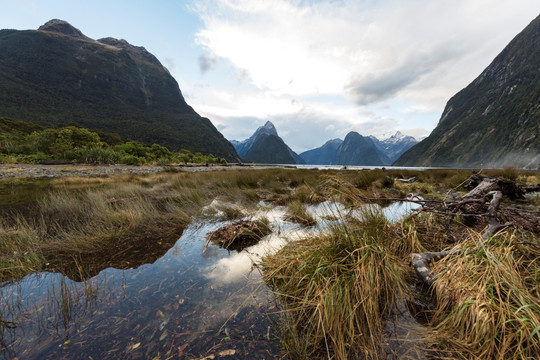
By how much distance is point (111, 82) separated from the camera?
125062 mm

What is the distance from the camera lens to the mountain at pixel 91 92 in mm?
74375

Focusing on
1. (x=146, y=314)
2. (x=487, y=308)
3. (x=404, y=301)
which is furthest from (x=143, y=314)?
(x=487, y=308)

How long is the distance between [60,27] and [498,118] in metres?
310

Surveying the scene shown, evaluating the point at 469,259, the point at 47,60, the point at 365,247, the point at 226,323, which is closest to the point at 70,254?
the point at 226,323

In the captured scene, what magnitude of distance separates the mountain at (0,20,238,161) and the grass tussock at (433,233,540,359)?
87.5 metres

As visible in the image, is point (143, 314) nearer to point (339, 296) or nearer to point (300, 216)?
point (339, 296)

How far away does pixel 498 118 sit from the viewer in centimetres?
8631

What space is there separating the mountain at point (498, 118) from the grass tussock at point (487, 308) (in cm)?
9503

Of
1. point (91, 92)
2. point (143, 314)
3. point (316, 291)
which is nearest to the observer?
point (316, 291)

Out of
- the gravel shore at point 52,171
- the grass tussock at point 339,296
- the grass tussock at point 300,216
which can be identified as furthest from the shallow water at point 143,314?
the gravel shore at point 52,171

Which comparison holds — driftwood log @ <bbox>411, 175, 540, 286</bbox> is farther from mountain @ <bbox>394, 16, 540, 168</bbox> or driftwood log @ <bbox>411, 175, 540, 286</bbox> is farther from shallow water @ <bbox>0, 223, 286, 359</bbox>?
mountain @ <bbox>394, 16, 540, 168</bbox>

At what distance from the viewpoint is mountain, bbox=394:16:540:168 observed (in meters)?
69.4

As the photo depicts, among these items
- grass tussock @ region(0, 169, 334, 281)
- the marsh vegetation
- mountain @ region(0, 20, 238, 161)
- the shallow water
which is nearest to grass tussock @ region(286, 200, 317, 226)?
the marsh vegetation

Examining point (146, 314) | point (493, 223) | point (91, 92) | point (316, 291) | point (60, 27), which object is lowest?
point (146, 314)
